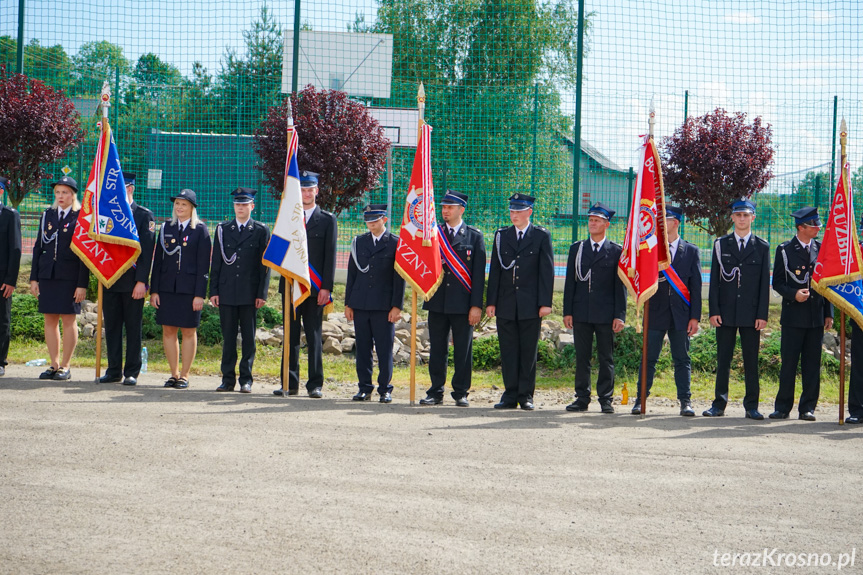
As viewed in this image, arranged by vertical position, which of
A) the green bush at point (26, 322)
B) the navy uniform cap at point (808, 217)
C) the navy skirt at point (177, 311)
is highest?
the navy uniform cap at point (808, 217)

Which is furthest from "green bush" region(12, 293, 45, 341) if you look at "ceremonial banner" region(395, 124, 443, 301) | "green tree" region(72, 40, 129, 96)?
"ceremonial banner" region(395, 124, 443, 301)

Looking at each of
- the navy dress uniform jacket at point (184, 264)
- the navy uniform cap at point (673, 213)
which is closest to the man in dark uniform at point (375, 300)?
the navy dress uniform jacket at point (184, 264)

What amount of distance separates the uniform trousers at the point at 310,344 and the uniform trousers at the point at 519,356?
1.69m

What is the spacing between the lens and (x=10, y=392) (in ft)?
24.8

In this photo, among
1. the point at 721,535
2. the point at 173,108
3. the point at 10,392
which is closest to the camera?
the point at 721,535

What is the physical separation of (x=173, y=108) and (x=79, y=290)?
5.01 meters

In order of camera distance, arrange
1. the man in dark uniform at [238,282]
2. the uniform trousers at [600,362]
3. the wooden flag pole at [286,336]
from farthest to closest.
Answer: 1. the man in dark uniform at [238,282]
2. the wooden flag pole at [286,336]
3. the uniform trousers at [600,362]

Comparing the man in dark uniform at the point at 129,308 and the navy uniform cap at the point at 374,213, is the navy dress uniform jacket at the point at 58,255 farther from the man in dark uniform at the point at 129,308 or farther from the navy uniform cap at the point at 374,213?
the navy uniform cap at the point at 374,213

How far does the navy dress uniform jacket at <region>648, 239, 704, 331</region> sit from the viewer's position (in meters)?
7.82

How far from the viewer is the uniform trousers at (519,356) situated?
7781 mm

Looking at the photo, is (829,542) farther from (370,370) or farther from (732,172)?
(732,172)

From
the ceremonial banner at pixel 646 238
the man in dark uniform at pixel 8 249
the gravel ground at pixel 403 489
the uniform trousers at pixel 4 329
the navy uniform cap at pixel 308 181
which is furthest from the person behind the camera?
the uniform trousers at pixel 4 329

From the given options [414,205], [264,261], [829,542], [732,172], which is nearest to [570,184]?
[732,172]

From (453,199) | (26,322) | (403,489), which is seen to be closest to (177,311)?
(453,199)
